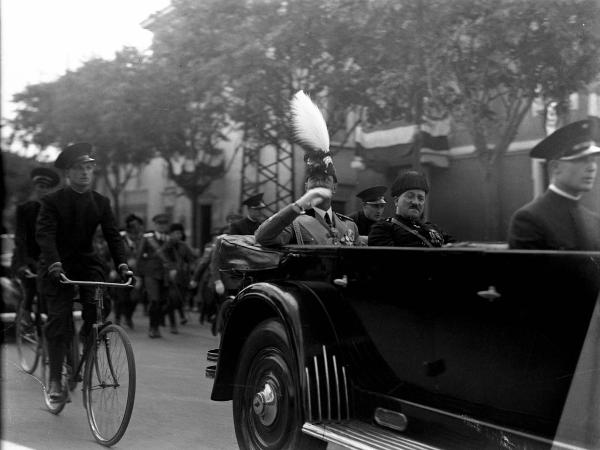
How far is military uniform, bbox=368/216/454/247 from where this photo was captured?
14.0 ft

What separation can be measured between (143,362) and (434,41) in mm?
4252

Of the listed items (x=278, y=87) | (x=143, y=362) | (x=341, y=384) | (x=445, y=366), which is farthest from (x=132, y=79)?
(x=445, y=366)

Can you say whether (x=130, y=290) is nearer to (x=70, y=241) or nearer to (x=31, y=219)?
(x=31, y=219)

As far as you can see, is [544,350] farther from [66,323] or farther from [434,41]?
[434,41]

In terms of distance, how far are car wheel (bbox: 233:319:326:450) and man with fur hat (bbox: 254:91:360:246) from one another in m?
0.49

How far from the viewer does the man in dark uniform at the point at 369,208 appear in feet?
15.2

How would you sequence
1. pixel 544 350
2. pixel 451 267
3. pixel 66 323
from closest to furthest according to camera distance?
pixel 544 350, pixel 451 267, pixel 66 323

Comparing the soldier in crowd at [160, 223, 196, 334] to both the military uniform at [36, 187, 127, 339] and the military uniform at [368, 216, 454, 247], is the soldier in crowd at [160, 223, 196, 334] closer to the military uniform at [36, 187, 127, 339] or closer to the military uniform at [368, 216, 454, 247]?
the military uniform at [36, 187, 127, 339]

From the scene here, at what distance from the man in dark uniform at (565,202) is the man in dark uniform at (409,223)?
1204 millimetres

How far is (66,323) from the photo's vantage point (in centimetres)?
593

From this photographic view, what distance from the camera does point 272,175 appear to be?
6113mm

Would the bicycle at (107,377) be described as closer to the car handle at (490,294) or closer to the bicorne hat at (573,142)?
the car handle at (490,294)

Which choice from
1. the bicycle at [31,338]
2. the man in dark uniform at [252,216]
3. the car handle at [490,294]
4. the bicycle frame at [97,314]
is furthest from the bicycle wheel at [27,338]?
the car handle at [490,294]

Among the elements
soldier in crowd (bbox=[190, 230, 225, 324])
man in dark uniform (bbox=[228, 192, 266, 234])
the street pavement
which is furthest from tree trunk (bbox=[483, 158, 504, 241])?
soldier in crowd (bbox=[190, 230, 225, 324])
